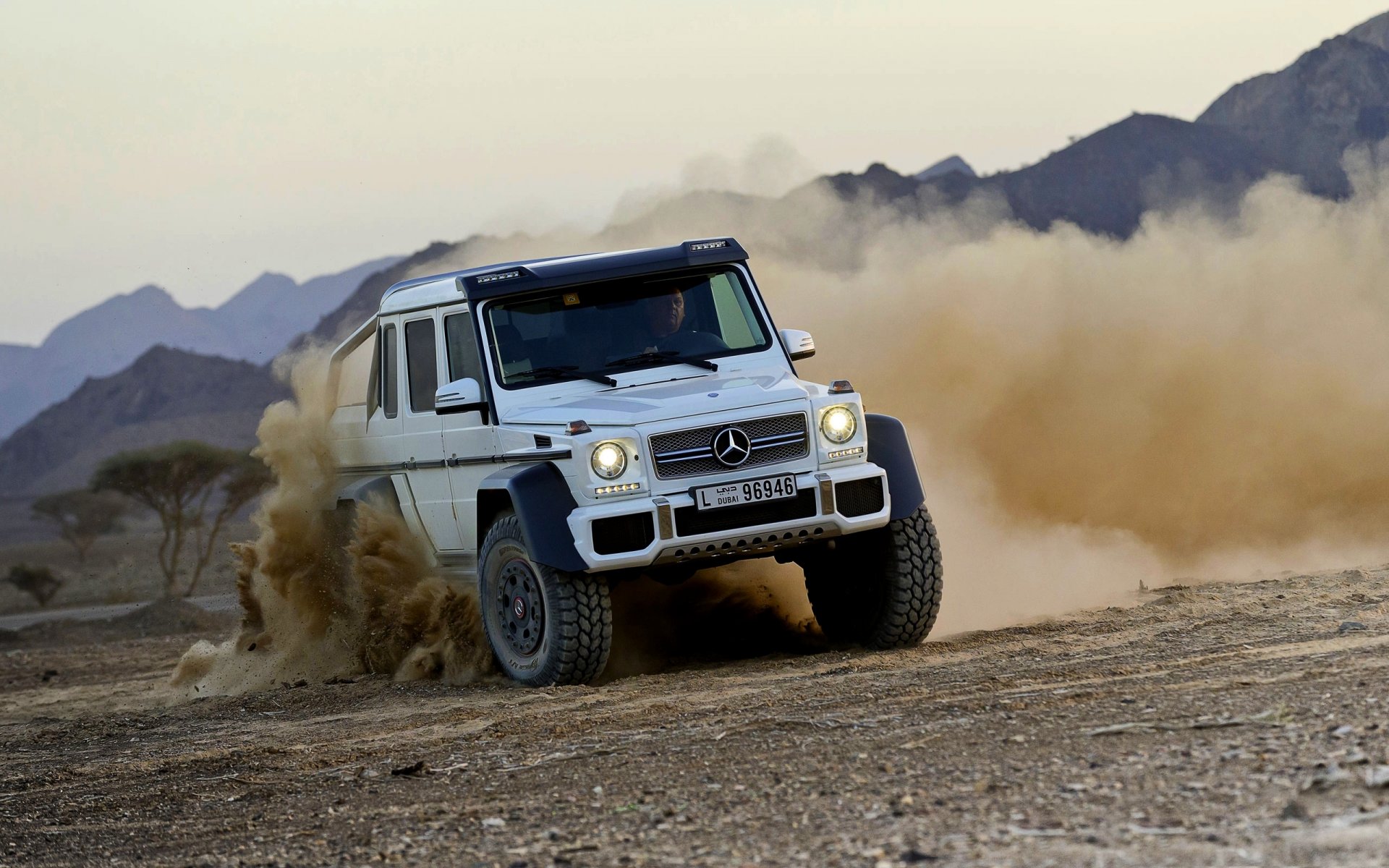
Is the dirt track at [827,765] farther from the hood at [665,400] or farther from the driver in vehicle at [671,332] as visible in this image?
the driver in vehicle at [671,332]

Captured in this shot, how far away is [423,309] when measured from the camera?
9.75 m

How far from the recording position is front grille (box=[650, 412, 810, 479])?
8.11 m

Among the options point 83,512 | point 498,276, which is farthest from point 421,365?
point 83,512

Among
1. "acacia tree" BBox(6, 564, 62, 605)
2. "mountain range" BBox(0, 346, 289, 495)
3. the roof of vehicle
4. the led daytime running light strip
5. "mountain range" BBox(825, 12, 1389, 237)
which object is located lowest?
"acacia tree" BBox(6, 564, 62, 605)

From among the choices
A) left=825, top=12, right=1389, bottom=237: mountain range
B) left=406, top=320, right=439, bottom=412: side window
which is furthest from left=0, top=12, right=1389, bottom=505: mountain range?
left=406, top=320, right=439, bottom=412: side window

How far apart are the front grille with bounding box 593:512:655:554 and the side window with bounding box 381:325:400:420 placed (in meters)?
2.47

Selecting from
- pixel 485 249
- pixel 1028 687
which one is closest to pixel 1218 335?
pixel 485 249

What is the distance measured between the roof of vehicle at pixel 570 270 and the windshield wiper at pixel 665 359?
0.46 meters

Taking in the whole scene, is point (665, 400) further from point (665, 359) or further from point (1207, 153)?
point (1207, 153)

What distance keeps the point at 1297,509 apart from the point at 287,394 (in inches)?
348

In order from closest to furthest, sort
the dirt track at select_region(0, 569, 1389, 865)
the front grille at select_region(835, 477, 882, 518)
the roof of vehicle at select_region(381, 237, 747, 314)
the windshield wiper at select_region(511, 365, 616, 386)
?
1. the dirt track at select_region(0, 569, 1389, 865)
2. the front grille at select_region(835, 477, 882, 518)
3. the windshield wiper at select_region(511, 365, 616, 386)
4. the roof of vehicle at select_region(381, 237, 747, 314)

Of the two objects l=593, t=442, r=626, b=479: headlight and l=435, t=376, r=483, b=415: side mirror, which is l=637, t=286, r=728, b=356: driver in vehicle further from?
l=593, t=442, r=626, b=479: headlight

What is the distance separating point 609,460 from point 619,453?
63 millimetres

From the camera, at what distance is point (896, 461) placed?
28.8ft
